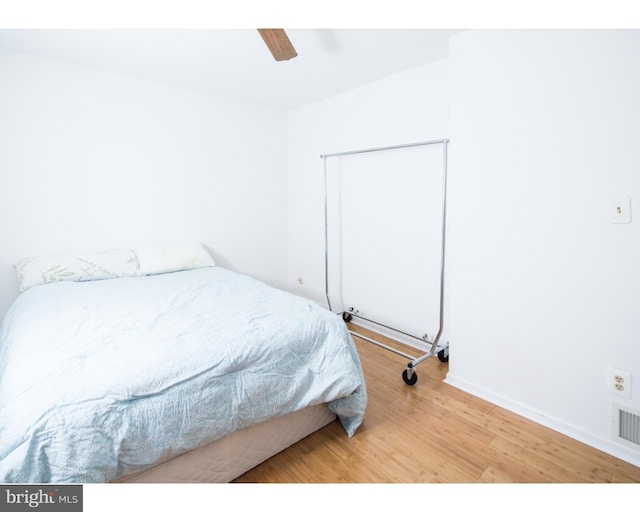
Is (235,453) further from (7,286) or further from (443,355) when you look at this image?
(7,286)

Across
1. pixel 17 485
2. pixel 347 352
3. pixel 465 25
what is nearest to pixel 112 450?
pixel 17 485

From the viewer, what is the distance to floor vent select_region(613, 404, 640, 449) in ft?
5.18

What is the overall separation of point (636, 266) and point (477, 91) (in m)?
1.18

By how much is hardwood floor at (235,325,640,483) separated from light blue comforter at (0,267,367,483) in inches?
7.1

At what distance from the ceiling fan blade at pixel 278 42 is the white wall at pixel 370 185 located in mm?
1172

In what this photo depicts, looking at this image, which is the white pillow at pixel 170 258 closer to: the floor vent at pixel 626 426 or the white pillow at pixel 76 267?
the white pillow at pixel 76 267

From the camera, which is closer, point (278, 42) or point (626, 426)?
point (626, 426)

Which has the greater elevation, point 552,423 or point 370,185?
point 370,185

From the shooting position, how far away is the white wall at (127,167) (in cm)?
246

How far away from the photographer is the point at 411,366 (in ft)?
A: 7.39

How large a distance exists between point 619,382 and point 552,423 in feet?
1.30

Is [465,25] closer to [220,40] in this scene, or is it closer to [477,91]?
[477,91]

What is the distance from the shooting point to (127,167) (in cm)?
287

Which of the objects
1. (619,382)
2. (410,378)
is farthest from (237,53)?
(619,382)
